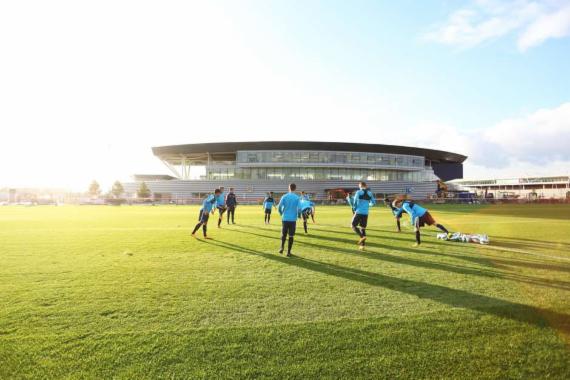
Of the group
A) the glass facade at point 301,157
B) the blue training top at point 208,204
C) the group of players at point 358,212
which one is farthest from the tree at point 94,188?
the blue training top at point 208,204

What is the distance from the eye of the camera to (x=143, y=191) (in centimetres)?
7956

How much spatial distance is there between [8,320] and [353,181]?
255ft

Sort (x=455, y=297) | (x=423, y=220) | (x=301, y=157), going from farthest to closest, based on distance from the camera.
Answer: (x=301, y=157) → (x=423, y=220) → (x=455, y=297)

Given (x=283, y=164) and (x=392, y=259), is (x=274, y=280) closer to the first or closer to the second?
(x=392, y=259)

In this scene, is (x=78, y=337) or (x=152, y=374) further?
(x=78, y=337)

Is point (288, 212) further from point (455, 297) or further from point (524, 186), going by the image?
point (524, 186)

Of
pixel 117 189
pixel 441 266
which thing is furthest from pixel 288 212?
pixel 117 189

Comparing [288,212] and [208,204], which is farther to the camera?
[208,204]

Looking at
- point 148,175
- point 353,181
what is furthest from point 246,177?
point 148,175

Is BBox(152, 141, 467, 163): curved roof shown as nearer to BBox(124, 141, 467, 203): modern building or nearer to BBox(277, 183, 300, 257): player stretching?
BBox(124, 141, 467, 203): modern building

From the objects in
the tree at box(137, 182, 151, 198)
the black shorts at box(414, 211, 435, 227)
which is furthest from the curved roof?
the black shorts at box(414, 211, 435, 227)

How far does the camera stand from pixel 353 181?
7944 centimetres

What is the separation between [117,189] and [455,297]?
101 metres

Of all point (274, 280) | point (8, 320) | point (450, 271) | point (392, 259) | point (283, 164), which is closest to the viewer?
point (8, 320)
